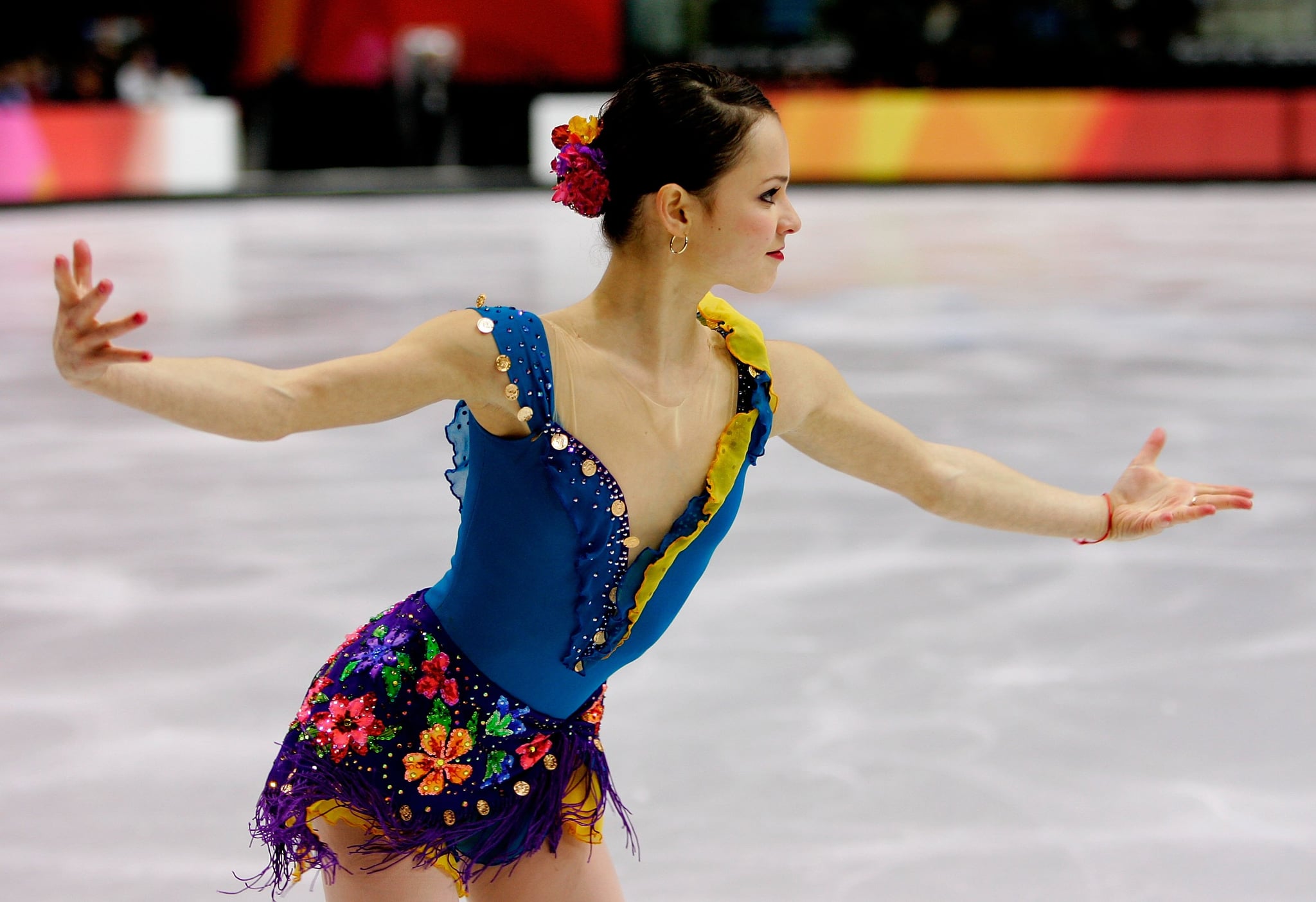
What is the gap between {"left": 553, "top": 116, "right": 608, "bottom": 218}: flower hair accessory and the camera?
1.52 m

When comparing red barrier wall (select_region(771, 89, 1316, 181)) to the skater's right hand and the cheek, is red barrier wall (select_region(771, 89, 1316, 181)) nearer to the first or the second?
Answer: the cheek

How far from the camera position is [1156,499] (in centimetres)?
179

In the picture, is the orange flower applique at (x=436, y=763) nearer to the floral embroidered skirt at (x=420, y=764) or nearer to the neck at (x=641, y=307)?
the floral embroidered skirt at (x=420, y=764)

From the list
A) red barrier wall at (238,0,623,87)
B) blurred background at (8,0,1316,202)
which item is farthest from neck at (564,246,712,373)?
red barrier wall at (238,0,623,87)

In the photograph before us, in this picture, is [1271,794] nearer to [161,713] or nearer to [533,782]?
[533,782]

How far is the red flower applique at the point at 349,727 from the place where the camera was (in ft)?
4.92

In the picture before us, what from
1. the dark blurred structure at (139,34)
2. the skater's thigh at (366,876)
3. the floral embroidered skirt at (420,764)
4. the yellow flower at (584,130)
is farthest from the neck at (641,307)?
the dark blurred structure at (139,34)

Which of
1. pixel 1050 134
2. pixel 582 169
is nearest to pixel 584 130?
pixel 582 169

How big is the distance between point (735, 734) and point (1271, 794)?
97 centimetres

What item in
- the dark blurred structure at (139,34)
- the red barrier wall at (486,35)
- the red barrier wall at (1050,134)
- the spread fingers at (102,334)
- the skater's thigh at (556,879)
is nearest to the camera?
the spread fingers at (102,334)

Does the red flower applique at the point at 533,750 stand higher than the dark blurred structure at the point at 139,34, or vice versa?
the dark blurred structure at the point at 139,34

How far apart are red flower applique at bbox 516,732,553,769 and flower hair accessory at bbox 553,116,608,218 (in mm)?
563

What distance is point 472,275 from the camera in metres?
9.39

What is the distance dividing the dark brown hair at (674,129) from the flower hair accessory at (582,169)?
1 centimetres
